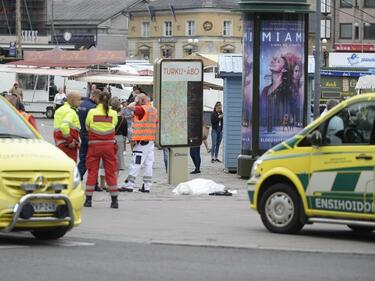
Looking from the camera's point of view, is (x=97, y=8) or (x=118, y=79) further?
(x=97, y=8)

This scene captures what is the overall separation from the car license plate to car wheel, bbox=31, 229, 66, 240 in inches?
23.5

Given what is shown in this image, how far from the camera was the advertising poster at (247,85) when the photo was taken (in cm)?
2355

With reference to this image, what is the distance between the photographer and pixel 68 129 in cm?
1859

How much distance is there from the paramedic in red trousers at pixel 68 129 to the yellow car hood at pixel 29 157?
516 centimetres

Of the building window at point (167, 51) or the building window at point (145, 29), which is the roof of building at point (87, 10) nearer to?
the building window at point (145, 29)

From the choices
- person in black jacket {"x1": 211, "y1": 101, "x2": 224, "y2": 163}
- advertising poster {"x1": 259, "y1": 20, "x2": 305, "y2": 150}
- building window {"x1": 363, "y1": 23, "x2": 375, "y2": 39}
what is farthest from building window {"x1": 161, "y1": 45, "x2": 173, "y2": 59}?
advertising poster {"x1": 259, "y1": 20, "x2": 305, "y2": 150}

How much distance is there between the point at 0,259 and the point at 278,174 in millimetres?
4410

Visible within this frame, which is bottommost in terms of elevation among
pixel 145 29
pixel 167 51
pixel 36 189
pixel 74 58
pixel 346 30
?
pixel 36 189

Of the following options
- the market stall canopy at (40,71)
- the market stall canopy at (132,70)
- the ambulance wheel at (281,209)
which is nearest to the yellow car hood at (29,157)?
the ambulance wheel at (281,209)

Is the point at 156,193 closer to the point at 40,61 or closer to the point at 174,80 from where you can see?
the point at 174,80

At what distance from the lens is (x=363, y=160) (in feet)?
44.9

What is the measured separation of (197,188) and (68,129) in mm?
3616

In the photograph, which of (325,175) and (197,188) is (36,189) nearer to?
(325,175)

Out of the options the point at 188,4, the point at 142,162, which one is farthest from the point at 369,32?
the point at 142,162
